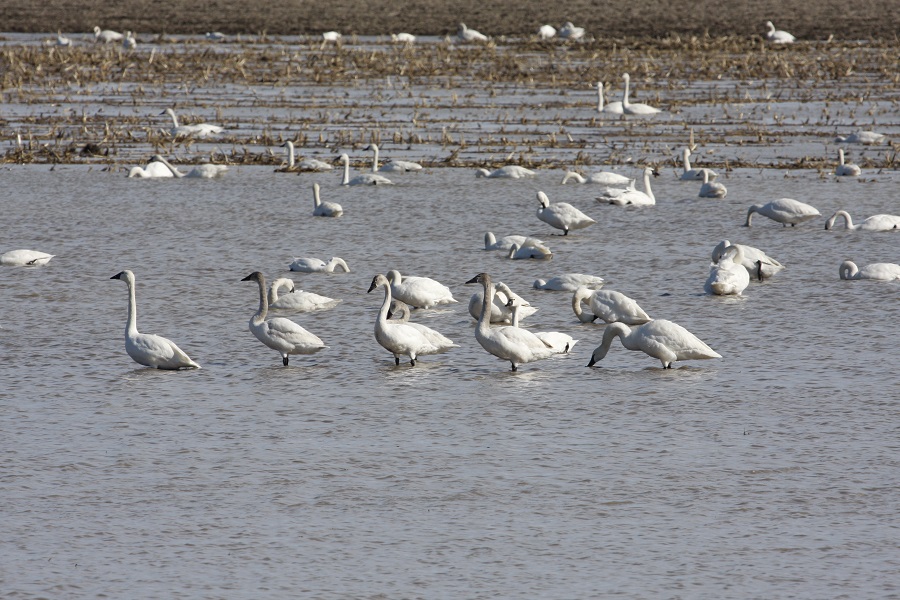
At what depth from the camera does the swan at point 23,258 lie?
50.8 feet

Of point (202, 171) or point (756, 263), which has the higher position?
point (756, 263)

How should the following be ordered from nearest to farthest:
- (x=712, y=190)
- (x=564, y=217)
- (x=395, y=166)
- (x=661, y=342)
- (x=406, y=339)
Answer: (x=661, y=342), (x=406, y=339), (x=564, y=217), (x=712, y=190), (x=395, y=166)

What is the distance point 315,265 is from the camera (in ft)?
50.3

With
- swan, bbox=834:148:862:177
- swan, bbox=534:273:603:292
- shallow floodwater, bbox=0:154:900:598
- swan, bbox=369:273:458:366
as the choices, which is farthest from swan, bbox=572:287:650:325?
swan, bbox=834:148:862:177

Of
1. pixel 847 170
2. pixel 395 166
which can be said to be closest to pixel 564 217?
pixel 395 166

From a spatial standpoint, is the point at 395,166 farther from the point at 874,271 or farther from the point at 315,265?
the point at 874,271

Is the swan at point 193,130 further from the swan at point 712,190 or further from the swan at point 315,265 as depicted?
the swan at point 315,265

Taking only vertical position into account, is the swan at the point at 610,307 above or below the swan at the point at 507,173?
above

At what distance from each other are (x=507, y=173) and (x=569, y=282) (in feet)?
26.3

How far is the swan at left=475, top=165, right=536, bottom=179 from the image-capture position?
22.0 metres

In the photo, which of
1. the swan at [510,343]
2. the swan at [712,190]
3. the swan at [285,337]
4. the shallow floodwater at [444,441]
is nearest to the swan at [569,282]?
the shallow floodwater at [444,441]

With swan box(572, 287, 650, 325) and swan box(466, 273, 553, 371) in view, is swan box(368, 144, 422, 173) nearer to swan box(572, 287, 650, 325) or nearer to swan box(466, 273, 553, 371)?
swan box(572, 287, 650, 325)

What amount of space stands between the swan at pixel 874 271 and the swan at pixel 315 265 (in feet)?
16.6

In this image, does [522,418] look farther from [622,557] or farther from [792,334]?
[792,334]
